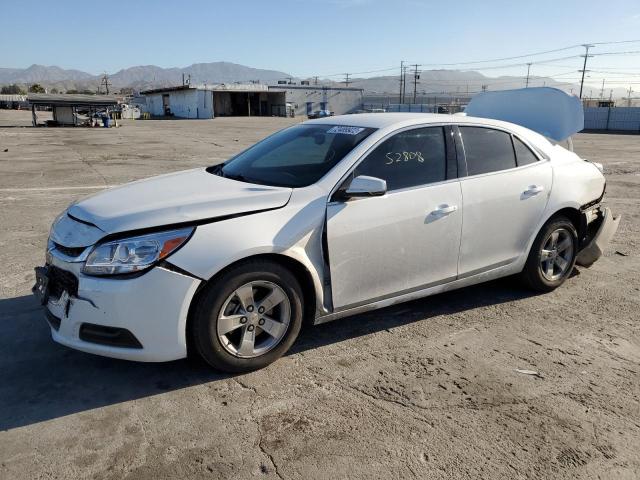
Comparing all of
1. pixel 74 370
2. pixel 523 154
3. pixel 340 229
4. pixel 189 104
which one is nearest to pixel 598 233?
pixel 523 154

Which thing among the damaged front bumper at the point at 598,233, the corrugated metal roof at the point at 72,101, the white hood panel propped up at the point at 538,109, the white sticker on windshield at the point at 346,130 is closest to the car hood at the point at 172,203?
the white sticker on windshield at the point at 346,130

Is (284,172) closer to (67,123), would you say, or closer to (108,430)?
(108,430)

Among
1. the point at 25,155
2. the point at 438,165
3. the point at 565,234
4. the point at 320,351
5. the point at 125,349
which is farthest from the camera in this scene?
the point at 25,155

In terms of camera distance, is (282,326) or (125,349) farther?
(282,326)

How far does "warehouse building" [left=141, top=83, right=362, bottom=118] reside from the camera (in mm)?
65312

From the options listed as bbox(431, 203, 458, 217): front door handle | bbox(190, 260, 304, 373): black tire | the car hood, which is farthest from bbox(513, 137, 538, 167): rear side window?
bbox(190, 260, 304, 373): black tire

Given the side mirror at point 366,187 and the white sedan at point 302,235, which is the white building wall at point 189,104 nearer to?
the white sedan at point 302,235

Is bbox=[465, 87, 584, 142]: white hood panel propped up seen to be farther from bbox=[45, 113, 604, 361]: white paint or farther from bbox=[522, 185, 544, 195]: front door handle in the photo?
bbox=[522, 185, 544, 195]: front door handle

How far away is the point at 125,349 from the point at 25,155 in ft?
56.7

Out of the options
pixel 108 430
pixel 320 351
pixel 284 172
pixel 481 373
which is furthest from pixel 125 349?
pixel 481 373

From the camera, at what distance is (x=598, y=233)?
5129mm

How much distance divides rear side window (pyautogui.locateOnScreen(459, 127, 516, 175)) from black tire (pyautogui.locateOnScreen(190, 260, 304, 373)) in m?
1.81

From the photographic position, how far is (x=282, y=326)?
11.4 feet

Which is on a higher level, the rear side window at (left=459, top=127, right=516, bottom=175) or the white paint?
the rear side window at (left=459, top=127, right=516, bottom=175)
